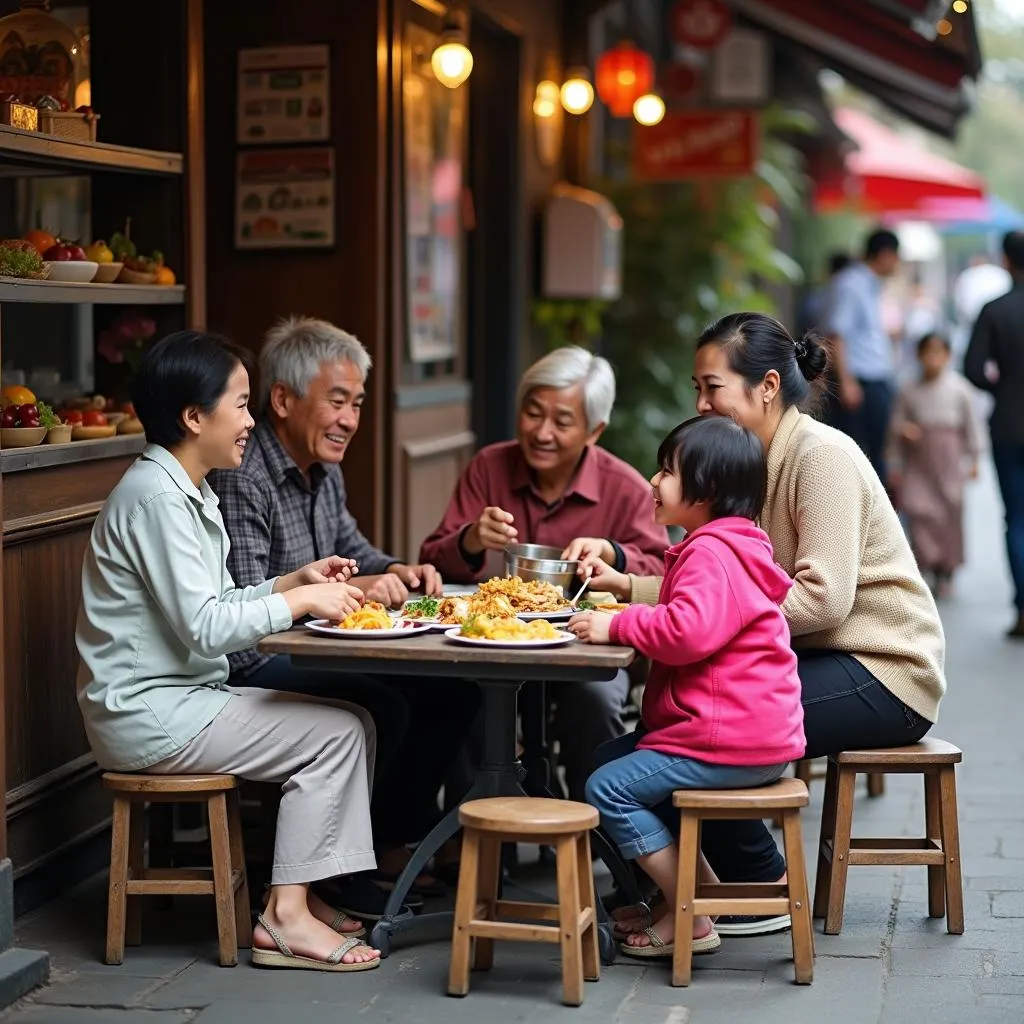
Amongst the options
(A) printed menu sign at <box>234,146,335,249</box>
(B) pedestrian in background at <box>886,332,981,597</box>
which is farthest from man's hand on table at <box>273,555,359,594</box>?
(B) pedestrian in background at <box>886,332,981,597</box>

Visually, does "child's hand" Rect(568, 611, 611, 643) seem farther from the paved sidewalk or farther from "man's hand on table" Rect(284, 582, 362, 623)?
the paved sidewalk

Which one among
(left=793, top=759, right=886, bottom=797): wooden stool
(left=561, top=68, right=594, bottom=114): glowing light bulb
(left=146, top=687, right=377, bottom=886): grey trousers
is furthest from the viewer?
(left=561, top=68, right=594, bottom=114): glowing light bulb

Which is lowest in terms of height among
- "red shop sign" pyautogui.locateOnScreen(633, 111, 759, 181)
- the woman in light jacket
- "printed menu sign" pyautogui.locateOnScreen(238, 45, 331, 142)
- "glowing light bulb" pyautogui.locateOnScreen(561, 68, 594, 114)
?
the woman in light jacket

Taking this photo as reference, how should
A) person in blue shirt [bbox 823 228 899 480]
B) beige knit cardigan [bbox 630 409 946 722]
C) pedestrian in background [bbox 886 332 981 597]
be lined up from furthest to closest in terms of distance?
person in blue shirt [bbox 823 228 899 480], pedestrian in background [bbox 886 332 981 597], beige knit cardigan [bbox 630 409 946 722]

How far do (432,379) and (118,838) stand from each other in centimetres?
374

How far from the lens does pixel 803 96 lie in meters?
16.0

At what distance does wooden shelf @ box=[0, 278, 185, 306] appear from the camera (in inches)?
177

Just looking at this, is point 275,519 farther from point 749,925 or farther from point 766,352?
point 749,925

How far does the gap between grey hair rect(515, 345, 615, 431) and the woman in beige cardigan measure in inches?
20.8

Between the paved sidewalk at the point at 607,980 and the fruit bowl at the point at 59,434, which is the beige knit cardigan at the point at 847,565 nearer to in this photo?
the paved sidewalk at the point at 607,980

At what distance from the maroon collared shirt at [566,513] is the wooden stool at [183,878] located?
120cm

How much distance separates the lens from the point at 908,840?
15.5 feet

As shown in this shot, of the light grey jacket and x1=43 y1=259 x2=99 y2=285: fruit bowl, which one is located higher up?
x1=43 y1=259 x2=99 y2=285: fruit bowl

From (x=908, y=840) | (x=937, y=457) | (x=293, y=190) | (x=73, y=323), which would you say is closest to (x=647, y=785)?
(x=908, y=840)
